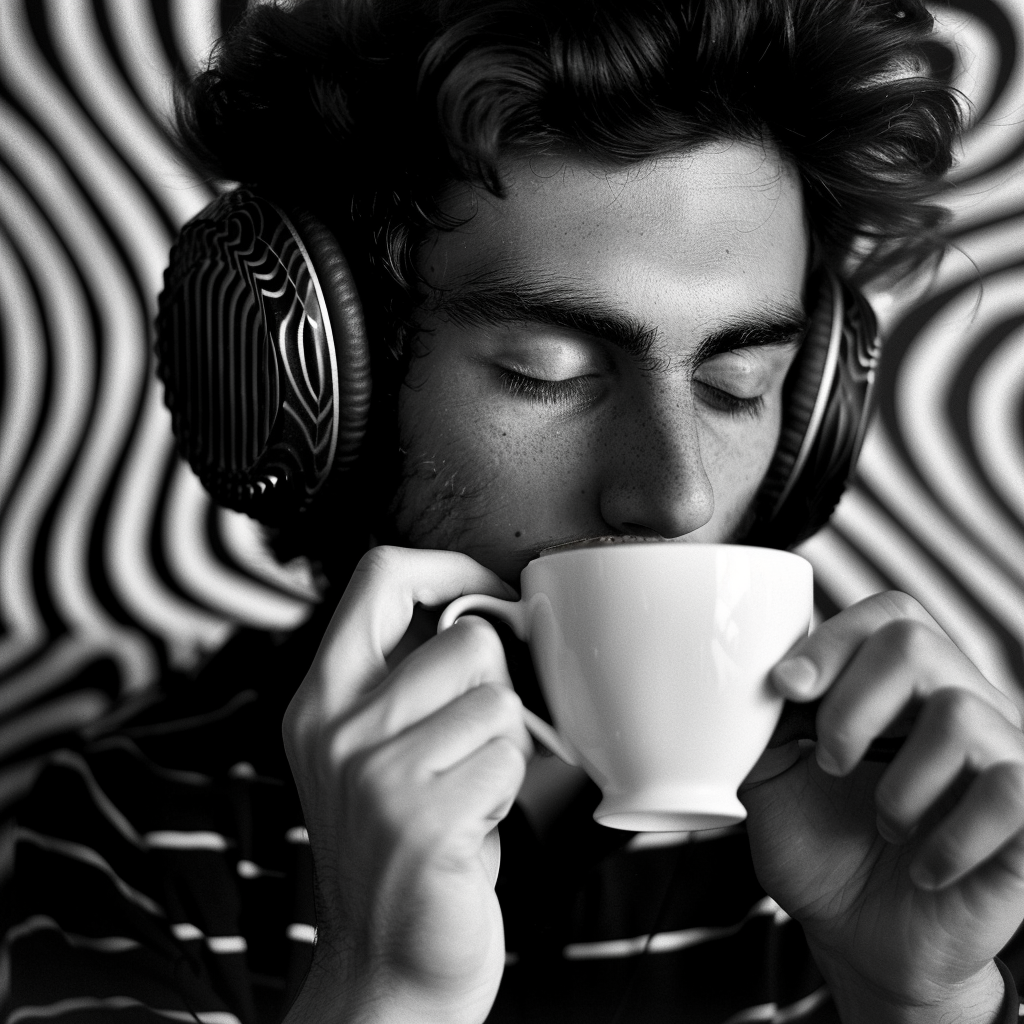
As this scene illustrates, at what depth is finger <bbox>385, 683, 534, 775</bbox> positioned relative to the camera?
0.83m

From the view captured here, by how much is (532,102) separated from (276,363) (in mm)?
404

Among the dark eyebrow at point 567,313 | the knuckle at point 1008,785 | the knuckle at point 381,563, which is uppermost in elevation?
the dark eyebrow at point 567,313

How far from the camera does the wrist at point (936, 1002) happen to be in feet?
3.37

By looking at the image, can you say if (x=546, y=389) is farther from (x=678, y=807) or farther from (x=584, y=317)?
(x=678, y=807)

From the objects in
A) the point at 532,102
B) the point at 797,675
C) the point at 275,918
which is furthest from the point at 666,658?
the point at 275,918

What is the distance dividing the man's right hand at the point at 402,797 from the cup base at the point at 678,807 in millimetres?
83

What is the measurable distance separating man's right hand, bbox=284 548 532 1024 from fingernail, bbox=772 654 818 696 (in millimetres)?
202

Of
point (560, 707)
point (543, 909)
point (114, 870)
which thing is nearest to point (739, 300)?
point (560, 707)

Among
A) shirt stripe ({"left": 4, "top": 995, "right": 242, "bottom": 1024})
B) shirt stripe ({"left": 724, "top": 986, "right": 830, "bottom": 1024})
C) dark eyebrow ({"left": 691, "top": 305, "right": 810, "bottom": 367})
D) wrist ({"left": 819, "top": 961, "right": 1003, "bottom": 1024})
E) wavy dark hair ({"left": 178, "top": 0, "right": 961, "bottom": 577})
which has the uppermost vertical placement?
wavy dark hair ({"left": 178, "top": 0, "right": 961, "bottom": 577})

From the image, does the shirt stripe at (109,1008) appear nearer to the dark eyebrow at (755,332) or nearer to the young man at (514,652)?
A: the young man at (514,652)

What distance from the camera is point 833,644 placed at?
89cm

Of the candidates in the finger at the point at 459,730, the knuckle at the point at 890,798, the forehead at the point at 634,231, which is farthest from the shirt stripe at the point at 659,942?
the forehead at the point at 634,231

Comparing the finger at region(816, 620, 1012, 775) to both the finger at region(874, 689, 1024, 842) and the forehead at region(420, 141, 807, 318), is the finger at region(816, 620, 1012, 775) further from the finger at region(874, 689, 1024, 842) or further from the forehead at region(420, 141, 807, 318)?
the forehead at region(420, 141, 807, 318)

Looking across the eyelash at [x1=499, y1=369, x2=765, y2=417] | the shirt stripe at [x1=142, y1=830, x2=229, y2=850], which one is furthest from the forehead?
the shirt stripe at [x1=142, y1=830, x2=229, y2=850]
